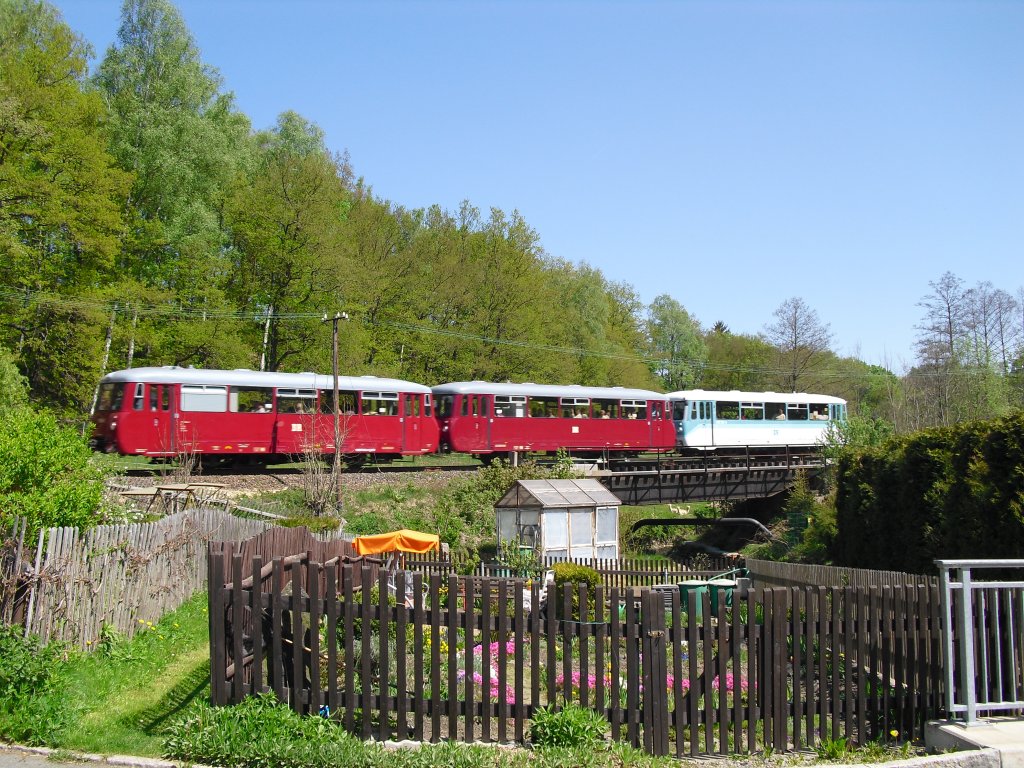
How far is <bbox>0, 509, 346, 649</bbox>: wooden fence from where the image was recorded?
8.79 m

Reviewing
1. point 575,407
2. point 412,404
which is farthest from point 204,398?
point 575,407

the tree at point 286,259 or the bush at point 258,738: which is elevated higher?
the tree at point 286,259

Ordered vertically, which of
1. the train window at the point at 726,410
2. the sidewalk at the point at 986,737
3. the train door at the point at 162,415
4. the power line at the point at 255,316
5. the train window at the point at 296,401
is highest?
the power line at the point at 255,316

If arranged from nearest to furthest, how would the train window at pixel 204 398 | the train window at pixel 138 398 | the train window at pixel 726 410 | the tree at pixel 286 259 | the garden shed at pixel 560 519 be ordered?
the garden shed at pixel 560 519, the train window at pixel 138 398, the train window at pixel 204 398, the tree at pixel 286 259, the train window at pixel 726 410

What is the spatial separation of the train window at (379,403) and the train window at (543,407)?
6540 millimetres

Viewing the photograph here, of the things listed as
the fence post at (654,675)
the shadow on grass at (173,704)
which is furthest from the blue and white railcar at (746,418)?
the fence post at (654,675)

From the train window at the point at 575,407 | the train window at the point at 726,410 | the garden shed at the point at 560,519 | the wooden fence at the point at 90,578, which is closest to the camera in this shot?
the wooden fence at the point at 90,578

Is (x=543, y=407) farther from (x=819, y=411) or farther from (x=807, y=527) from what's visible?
(x=819, y=411)

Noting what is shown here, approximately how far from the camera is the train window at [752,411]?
47.3 metres

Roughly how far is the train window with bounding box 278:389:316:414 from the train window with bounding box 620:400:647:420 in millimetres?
16147

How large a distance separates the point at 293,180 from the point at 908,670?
39.8 metres

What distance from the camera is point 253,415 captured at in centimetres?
3066

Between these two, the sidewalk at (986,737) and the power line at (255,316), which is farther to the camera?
the power line at (255,316)

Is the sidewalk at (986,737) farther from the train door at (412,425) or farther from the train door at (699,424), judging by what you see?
the train door at (699,424)
